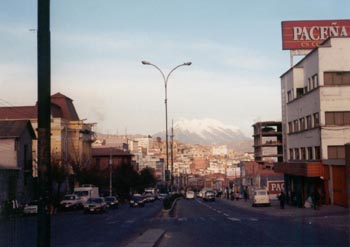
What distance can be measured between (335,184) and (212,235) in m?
29.0

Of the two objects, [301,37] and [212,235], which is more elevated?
[301,37]

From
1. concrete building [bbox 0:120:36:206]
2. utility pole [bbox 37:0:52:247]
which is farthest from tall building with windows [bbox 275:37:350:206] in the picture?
utility pole [bbox 37:0:52:247]

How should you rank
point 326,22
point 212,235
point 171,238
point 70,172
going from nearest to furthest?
point 171,238
point 212,235
point 326,22
point 70,172

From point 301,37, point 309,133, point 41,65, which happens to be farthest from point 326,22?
point 41,65

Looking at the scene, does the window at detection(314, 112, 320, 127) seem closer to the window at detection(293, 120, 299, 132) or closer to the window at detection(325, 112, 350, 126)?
the window at detection(325, 112, 350, 126)

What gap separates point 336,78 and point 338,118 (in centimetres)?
369

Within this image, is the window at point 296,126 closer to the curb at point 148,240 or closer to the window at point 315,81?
the window at point 315,81

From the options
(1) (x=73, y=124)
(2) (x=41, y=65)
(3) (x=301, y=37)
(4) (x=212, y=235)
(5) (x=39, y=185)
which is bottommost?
(4) (x=212, y=235)

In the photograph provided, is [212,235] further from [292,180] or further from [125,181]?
[125,181]

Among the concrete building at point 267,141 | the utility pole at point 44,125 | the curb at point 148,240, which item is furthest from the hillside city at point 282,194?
the concrete building at point 267,141

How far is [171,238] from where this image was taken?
23984mm

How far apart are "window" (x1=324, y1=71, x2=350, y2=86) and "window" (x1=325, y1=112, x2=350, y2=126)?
275 cm

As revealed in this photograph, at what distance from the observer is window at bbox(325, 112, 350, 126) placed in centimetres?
5459

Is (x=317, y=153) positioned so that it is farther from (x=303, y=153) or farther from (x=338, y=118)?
(x=303, y=153)
